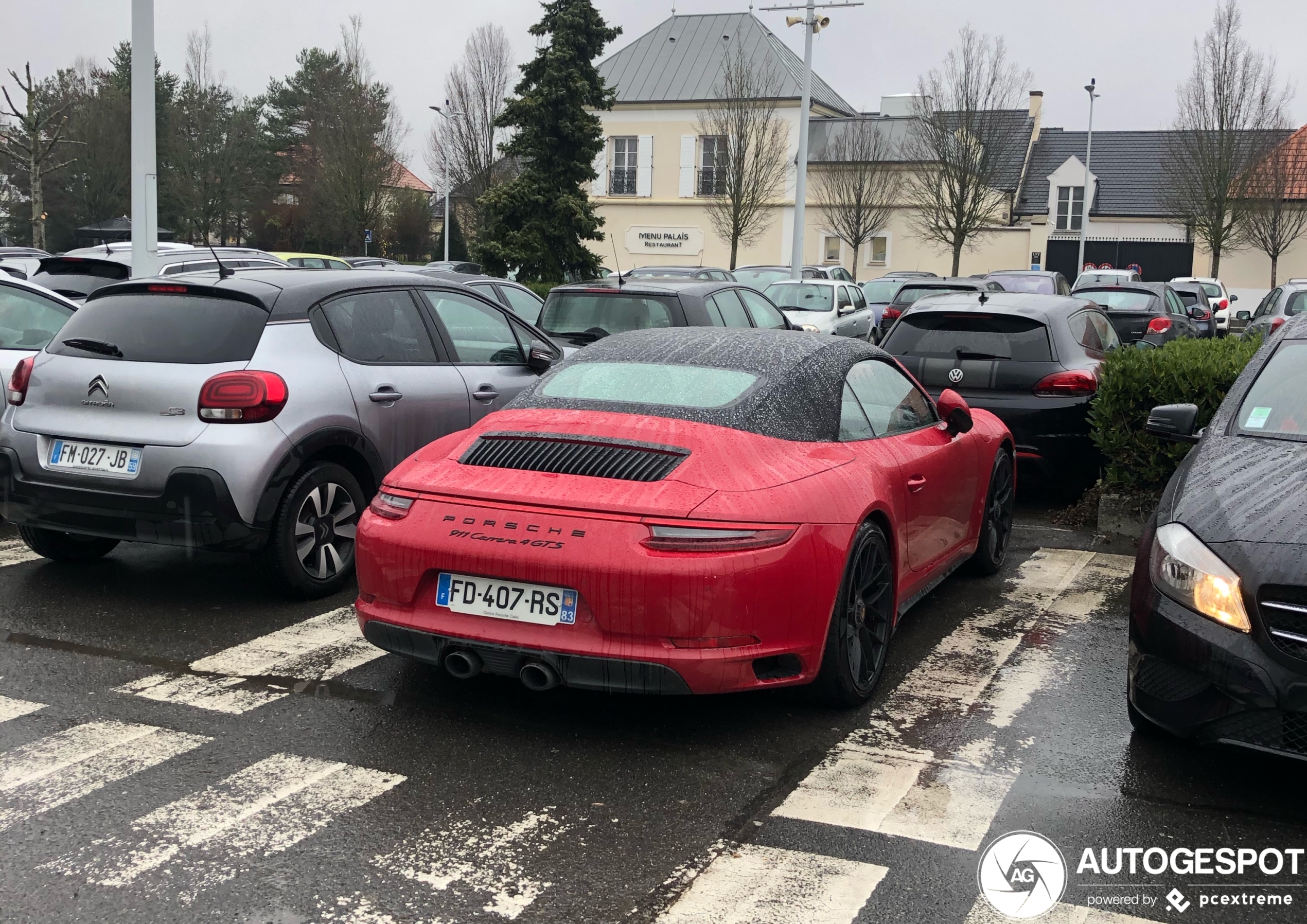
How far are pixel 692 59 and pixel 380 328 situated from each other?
55.1 metres

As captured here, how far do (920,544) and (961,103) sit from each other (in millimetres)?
44896

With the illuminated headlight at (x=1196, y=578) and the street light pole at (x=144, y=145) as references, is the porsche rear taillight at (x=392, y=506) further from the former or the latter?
the street light pole at (x=144, y=145)

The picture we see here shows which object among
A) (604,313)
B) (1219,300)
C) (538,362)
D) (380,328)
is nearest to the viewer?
(380,328)

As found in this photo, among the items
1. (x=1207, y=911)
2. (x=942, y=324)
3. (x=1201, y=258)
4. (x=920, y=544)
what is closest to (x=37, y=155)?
(x=942, y=324)

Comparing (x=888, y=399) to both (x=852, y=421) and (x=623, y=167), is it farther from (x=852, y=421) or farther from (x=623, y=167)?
(x=623, y=167)

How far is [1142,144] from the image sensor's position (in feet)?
185

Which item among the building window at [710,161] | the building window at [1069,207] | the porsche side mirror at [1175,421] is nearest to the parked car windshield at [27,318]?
the porsche side mirror at [1175,421]

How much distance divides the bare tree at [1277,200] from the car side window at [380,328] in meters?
45.3

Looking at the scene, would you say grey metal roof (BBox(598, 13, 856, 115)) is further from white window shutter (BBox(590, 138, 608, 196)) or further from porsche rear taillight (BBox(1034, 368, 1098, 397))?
porsche rear taillight (BBox(1034, 368, 1098, 397))

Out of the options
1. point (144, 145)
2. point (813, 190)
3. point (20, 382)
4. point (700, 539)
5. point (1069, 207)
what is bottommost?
point (700, 539)

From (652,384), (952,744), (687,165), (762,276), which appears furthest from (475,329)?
(687,165)

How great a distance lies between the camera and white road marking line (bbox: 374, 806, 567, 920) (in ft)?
10.8

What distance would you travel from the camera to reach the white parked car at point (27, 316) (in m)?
8.04

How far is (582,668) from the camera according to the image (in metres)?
4.14
